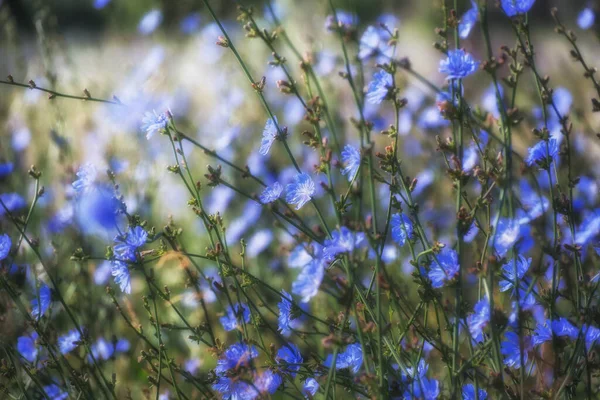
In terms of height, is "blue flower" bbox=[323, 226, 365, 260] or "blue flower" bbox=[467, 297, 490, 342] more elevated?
"blue flower" bbox=[323, 226, 365, 260]

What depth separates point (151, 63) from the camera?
452 centimetres

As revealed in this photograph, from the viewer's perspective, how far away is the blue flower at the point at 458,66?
1503 millimetres

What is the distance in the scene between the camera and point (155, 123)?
66.6 inches

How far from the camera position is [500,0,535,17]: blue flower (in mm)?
1575

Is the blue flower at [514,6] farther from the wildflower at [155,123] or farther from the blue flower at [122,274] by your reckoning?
the blue flower at [122,274]

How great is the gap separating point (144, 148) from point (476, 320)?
2.42 metres

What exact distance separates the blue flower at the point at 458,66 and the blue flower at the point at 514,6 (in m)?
0.16

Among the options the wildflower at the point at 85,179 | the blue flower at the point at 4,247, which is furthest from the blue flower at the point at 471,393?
the blue flower at the point at 4,247

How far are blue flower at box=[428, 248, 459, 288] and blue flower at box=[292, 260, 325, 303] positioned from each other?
0.30 m

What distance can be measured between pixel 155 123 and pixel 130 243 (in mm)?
304

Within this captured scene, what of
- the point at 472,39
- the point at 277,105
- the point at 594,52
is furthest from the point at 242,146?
the point at 594,52

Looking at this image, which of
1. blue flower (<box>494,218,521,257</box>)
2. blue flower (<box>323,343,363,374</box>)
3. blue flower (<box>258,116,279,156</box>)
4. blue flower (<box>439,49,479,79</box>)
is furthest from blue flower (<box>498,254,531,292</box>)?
blue flower (<box>258,116,279,156</box>)

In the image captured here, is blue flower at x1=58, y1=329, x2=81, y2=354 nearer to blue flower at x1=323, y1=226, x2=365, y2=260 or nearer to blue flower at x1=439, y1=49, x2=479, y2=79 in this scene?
blue flower at x1=323, y1=226, x2=365, y2=260

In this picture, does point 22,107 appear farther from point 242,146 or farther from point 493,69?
point 493,69
